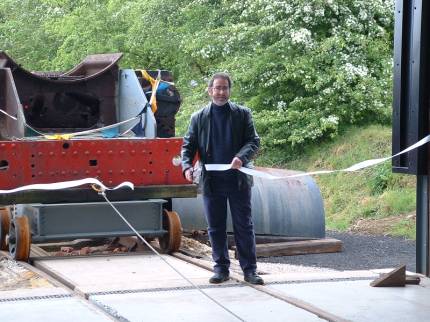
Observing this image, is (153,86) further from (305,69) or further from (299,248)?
(305,69)

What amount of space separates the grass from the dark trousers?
6196mm

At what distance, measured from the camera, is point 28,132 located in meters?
11.2

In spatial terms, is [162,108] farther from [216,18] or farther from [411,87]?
[216,18]

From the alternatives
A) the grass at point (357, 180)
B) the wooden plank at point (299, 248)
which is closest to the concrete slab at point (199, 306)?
the wooden plank at point (299, 248)

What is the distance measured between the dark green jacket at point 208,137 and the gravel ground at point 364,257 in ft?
9.51

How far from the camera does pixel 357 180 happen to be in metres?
17.6

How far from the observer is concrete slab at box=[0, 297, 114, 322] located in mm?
6772

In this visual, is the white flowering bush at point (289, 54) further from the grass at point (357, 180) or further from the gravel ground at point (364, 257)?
the gravel ground at point (364, 257)

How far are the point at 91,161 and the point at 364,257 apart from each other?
3.60m

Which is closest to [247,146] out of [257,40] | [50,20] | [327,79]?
[327,79]

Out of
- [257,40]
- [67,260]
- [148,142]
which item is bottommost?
[67,260]

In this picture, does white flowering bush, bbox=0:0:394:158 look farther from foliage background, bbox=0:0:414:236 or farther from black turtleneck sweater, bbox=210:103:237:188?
black turtleneck sweater, bbox=210:103:237:188

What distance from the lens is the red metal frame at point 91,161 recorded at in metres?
9.75

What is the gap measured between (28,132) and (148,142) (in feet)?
5.75
